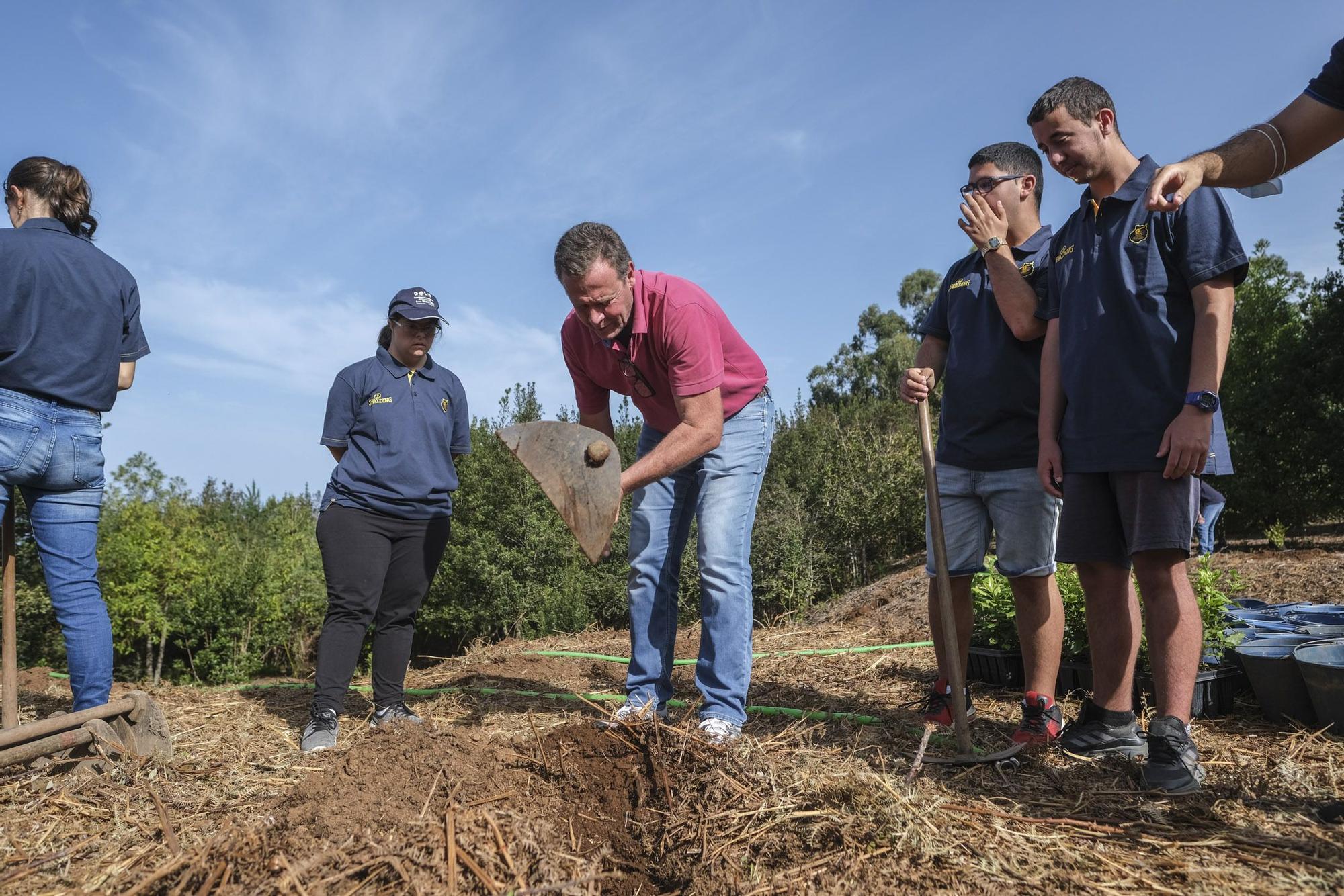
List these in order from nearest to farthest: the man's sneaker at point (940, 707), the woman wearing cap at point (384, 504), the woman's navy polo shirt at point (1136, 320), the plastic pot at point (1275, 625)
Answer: the woman's navy polo shirt at point (1136, 320) < the man's sneaker at point (940, 707) < the woman wearing cap at point (384, 504) < the plastic pot at point (1275, 625)

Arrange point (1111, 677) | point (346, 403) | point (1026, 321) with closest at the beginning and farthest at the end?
point (1111, 677) < point (1026, 321) < point (346, 403)

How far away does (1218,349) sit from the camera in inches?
98.7

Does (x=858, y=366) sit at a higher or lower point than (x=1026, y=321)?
higher

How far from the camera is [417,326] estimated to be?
12.7 feet

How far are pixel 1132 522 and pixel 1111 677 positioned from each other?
1.94ft

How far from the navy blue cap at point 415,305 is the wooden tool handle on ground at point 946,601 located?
2149 millimetres

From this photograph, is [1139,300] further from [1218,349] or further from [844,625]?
[844,625]

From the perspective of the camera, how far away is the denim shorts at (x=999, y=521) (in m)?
3.18

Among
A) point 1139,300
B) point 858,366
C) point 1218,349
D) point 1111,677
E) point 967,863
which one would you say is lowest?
point 967,863

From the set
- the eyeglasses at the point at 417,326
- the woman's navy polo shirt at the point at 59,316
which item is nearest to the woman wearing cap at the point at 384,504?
the eyeglasses at the point at 417,326

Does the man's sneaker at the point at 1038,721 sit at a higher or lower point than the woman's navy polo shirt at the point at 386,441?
lower

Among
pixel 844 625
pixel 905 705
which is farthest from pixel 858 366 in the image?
pixel 905 705

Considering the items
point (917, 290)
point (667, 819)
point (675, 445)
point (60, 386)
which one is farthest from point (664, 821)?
point (917, 290)

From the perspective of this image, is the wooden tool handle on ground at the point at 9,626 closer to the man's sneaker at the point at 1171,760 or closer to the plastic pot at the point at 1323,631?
the man's sneaker at the point at 1171,760
